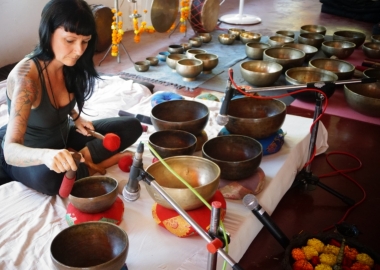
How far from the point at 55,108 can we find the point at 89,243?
690mm

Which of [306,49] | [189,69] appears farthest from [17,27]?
[306,49]

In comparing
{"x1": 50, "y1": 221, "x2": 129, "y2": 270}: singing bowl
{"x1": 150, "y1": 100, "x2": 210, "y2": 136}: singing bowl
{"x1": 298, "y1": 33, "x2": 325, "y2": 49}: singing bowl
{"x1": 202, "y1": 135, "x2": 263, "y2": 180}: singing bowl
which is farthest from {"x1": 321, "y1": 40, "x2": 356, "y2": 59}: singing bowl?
{"x1": 50, "y1": 221, "x2": 129, "y2": 270}: singing bowl

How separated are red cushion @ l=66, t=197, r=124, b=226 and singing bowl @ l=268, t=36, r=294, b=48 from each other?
9.88ft

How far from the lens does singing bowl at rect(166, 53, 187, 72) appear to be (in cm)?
388

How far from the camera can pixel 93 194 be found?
1.61m

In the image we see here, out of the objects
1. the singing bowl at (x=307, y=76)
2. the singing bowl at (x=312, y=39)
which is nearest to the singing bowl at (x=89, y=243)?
the singing bowl at (x=307, y=76)

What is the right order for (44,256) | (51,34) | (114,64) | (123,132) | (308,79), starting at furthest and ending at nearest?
1. (114,64)
2. (308,79)
3. (123,132)
4. (51,34)
5. (44,256)

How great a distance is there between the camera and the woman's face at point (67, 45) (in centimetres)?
157

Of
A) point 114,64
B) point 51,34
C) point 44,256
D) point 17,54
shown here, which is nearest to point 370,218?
point 44,256

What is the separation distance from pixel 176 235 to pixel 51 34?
34.5 inches

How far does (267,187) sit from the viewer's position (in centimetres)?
188

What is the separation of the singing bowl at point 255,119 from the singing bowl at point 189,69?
4.49 feet

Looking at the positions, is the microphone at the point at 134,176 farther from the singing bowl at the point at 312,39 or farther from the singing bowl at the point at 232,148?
the singing bowl at the point at 312,39

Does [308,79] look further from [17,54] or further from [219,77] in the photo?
[17,54]
